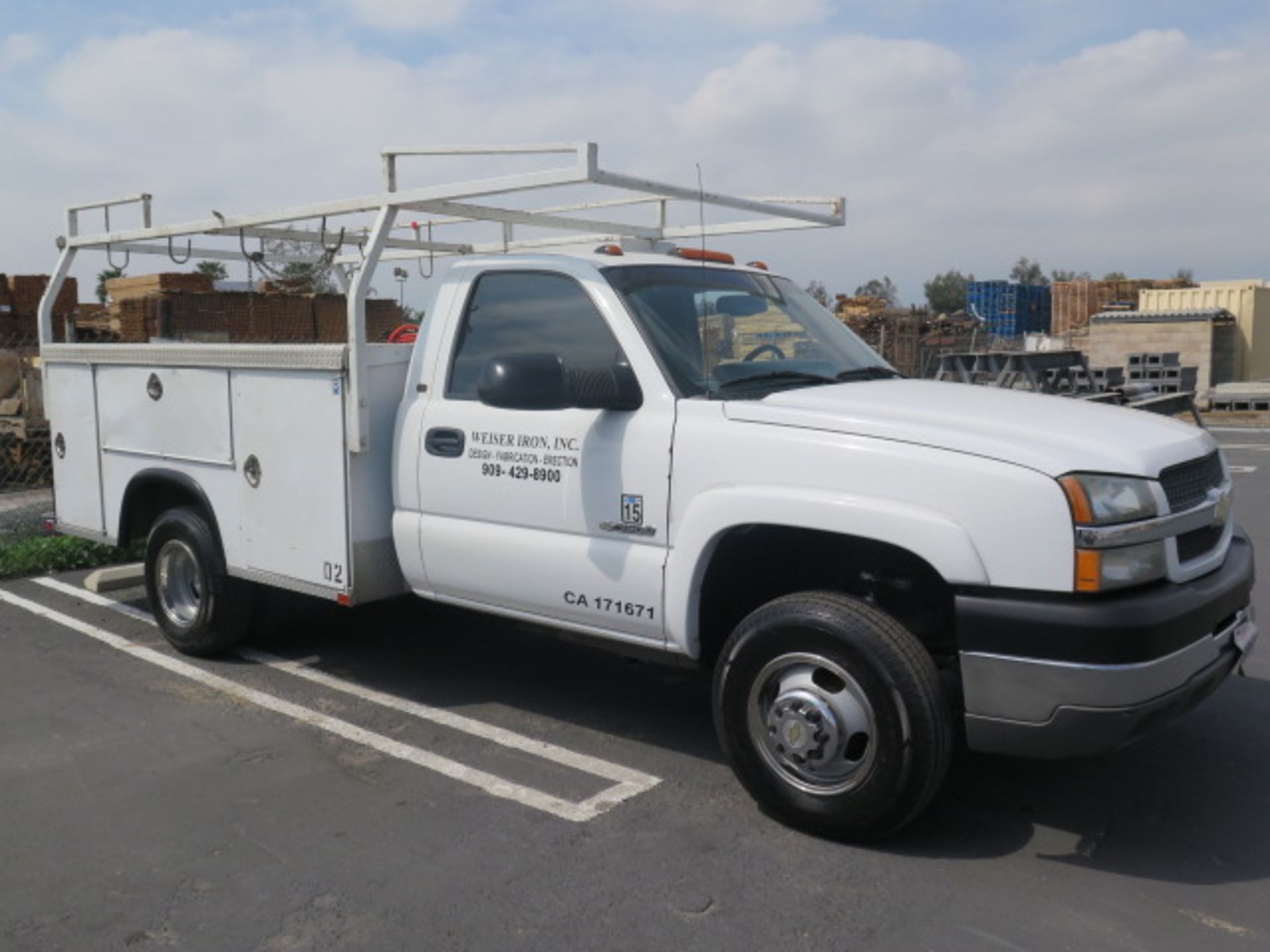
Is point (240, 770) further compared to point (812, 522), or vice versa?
point (240, 770)

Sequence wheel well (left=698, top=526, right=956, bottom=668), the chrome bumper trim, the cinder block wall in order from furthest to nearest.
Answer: the cinder block wall < wheel well (left=698, top=526, right=956, bottom=668) < the chrome bumper trim

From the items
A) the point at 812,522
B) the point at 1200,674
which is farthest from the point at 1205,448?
the point at 812,522

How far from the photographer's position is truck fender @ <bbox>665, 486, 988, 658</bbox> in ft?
12.0

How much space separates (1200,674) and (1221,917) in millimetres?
739

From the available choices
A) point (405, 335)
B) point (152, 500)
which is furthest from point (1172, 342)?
point (152, 500)

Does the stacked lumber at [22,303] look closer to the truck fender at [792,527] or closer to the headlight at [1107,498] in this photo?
the truck fender at [792,527]

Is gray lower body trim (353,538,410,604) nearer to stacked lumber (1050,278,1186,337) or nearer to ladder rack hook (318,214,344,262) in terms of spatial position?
ladder rack hook (318,214,344,262)

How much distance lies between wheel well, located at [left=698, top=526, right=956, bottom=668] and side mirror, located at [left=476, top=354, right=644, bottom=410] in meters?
0.68

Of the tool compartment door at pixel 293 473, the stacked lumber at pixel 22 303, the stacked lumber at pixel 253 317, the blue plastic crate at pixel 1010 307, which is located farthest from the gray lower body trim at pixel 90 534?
the blue plastic crate at pixel 1010 307

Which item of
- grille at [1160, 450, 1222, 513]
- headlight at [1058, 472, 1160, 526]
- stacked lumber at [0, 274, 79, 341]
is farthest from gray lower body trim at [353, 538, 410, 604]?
stacked lumber at [0, 274, 79, 341]

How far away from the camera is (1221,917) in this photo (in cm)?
347

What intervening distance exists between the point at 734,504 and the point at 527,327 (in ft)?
4.59

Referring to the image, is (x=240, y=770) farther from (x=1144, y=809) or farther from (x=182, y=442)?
(x=1144, y=809)

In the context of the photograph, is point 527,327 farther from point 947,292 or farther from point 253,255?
point 947,292
